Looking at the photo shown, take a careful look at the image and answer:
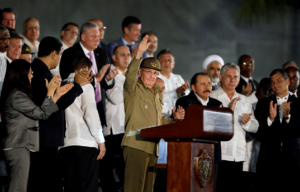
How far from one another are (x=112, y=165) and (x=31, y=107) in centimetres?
147

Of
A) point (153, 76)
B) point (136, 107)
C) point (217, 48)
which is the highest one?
point (217, 48)

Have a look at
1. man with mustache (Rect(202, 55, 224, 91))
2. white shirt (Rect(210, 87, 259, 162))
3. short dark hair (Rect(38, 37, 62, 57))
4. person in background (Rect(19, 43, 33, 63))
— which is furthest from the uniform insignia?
man with mustache (Rect(202, 55, 224, 91))

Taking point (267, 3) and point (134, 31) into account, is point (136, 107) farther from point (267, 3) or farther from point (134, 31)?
point (267, 3)

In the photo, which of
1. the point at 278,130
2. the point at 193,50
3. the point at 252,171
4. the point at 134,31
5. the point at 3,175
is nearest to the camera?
the point at 3,175

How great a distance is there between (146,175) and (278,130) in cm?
196

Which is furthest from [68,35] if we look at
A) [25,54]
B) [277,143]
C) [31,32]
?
[277,143]

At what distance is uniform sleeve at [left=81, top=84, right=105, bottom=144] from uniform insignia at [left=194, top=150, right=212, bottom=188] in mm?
1466

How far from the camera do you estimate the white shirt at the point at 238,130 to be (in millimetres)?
4734

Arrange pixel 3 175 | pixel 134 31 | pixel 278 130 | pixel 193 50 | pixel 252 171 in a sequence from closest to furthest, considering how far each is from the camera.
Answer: pixel 3 175, pixel 278 130, pixel 252 171, pixel 134 31, pixel 193 50

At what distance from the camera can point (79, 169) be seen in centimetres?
372

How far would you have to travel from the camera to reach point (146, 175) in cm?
362

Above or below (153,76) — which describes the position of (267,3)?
above

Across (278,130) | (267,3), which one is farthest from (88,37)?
(267,3)

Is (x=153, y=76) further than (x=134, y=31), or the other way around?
(x=134, y=31)
